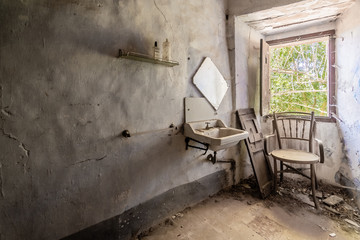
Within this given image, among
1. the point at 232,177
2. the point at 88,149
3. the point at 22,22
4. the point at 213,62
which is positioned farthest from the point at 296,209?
the point at 22,22

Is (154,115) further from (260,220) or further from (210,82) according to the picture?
(260,220)

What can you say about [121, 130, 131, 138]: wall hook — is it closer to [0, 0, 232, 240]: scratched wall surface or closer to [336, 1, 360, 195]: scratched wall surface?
[0, 0, 232, 240]: scratched wall surface

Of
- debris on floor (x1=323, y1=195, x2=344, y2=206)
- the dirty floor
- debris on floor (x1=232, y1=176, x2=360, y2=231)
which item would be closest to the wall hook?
the dirty floor

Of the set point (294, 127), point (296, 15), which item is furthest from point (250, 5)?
point (294, 127)

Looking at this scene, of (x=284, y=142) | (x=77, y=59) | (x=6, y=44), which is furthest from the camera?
(x=284, y=142)

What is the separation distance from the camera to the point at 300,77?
11.9ft

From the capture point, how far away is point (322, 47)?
3.62 metres

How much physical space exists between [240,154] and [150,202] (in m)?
1.53

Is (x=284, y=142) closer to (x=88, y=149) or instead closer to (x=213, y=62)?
(x=213, y=62)

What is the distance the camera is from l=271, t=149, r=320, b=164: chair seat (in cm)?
213

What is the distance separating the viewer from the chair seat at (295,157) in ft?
6.99

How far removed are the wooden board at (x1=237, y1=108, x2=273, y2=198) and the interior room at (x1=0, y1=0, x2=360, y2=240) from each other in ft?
0.10

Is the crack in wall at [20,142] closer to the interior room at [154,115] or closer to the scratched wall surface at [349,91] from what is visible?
the interior room at [154,115]

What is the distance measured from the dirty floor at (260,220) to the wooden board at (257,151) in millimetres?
196
